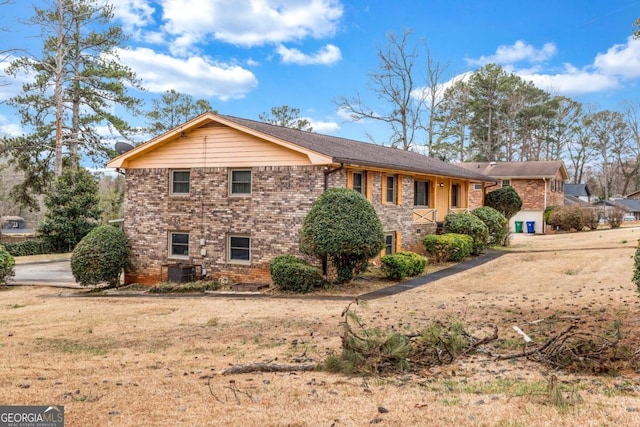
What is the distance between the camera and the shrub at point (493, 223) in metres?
24.1

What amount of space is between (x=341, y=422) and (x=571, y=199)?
163 ft

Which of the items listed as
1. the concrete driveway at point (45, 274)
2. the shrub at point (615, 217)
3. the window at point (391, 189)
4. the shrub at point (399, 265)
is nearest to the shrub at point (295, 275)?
the shrub at point (399, 265)

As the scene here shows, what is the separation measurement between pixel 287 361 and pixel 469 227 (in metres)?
16.5

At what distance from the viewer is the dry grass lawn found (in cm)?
466

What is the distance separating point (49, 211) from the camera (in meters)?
29.0

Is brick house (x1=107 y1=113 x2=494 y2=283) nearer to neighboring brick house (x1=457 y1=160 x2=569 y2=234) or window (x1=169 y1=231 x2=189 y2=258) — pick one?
window (x1=169 y1=231 x2=189 y2=258)

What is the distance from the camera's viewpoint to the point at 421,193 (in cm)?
2167

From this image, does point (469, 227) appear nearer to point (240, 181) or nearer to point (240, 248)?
point (240, 248)

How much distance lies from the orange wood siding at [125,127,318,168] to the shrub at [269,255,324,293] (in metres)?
3.12

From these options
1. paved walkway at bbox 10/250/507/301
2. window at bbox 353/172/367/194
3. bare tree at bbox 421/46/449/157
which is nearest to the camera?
paved walkway at bbox 10/250/507/301

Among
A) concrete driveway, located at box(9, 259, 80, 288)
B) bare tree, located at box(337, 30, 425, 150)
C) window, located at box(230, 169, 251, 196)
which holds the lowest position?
concrete driveway, located at box(9, 259, 80, 288)

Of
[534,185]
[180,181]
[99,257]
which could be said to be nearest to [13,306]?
[99,257]

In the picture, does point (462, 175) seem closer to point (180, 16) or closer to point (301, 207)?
point (301, 207)

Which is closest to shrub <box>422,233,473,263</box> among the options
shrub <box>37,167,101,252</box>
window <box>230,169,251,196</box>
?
window <box>230,169,251,196</box>
